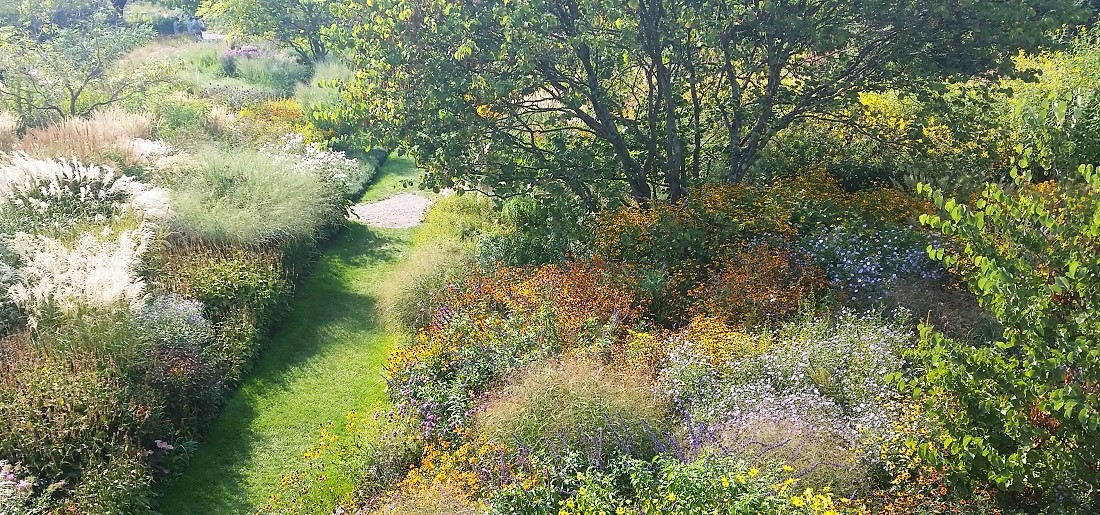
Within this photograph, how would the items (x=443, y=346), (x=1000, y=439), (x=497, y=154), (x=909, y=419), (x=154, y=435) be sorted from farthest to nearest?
(x=497, y=154) → (x=443, y=346) → (x=154, y=435) → (x=909, y=419) → (x=1000, y=439)

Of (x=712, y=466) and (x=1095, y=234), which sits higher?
(x=1095, y=234)

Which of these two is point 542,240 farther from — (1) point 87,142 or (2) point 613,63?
(1) point 87,142

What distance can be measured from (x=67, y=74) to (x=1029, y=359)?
14831 mm

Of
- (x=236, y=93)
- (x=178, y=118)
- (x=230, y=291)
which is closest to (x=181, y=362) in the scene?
(x=230, y=291)

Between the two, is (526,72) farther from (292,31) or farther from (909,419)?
(292,31)

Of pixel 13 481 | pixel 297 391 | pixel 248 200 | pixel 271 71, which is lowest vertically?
pixel 297 391

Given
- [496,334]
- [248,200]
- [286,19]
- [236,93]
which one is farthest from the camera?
[286,19]

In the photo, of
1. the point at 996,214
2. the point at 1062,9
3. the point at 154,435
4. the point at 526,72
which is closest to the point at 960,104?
the point at 1062,9

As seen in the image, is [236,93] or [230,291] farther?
[236,93]

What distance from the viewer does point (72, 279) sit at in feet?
20.1

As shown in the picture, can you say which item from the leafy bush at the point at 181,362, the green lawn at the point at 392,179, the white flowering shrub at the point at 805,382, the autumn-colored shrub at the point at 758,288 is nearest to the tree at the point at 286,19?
the green lawn at the point at 392,179

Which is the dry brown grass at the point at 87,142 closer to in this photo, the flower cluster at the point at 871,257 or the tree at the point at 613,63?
the tree at the point at 613,63

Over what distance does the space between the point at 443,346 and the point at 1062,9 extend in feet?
21.2

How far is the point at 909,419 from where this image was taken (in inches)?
168
